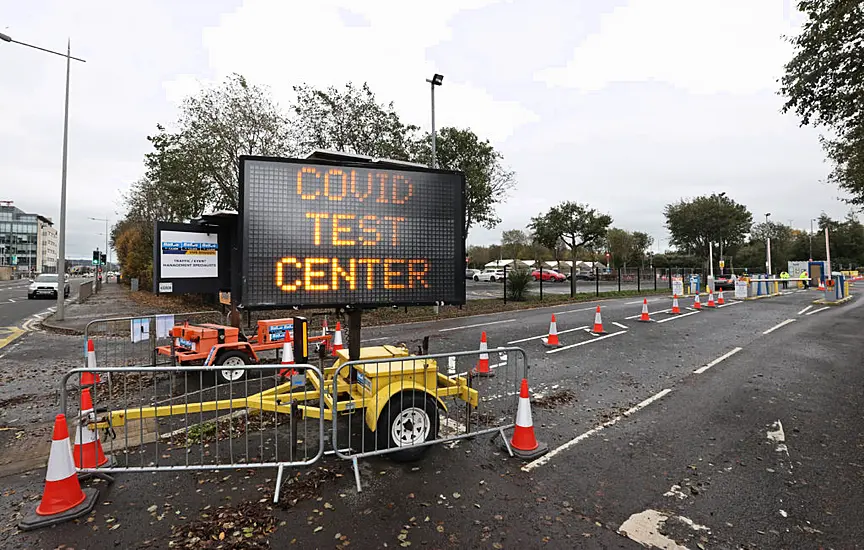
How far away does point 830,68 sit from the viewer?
36.4 feet

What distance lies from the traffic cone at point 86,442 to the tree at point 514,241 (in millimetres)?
67410

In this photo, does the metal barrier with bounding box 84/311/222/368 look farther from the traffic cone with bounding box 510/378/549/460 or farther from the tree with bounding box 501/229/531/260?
the tree with bounding box 501/229/531/260

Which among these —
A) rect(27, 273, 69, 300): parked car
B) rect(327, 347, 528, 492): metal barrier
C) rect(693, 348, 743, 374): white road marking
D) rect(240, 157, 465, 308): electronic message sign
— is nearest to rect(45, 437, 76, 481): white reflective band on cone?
rect(240, 157, 465, 308): electronic message sign

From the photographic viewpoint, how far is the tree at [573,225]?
73.8 ft

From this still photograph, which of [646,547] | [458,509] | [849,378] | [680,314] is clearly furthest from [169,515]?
[680,314]

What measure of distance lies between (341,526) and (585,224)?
22160mm

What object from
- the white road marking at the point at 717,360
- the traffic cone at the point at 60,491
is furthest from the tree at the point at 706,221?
the traffic cone at the point at 60,491

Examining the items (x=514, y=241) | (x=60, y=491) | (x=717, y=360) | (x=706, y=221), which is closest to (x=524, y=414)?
(x=60, y=491)

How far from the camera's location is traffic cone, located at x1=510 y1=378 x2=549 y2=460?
403 cm

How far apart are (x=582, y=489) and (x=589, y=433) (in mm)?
1328

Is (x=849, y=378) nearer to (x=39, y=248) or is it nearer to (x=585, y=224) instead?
(x=585, y=224)

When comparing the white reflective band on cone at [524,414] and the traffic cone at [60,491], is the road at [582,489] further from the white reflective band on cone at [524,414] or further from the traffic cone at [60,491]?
the white reflective band on cone at [524,414]

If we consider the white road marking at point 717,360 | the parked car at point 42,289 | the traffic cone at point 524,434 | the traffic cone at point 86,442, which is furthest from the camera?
the parked car at point 42,289

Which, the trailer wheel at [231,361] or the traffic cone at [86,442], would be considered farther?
the trailer wheel at [231,361]
